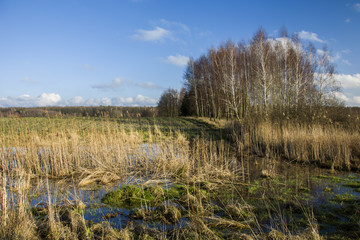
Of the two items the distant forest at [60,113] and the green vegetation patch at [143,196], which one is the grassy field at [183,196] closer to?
the green vegetation patch at [143,196]

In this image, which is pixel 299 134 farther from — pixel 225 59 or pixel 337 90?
pixel 225 59

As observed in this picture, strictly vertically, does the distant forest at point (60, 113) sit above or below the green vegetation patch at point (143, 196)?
above

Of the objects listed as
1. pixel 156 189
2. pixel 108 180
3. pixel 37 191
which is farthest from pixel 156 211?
pixel 37 191

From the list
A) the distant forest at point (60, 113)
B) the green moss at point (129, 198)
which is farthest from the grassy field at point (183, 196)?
the distant forest at point (60, 113)

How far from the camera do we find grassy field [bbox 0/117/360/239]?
134 inches

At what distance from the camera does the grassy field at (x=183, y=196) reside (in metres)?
3.40

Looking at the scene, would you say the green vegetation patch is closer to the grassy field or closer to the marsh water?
the grassy field

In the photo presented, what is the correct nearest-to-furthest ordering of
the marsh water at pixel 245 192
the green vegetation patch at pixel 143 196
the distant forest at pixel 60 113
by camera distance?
the marsh water at pixel 245 192
the green vegetation patch at pixel 143 196
the distant forest at pixel 60 113

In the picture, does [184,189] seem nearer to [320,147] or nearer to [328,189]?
[328,189]

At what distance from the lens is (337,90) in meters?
18.4

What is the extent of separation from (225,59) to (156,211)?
19099mm

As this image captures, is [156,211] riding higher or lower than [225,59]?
lower

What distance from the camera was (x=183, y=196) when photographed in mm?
4934

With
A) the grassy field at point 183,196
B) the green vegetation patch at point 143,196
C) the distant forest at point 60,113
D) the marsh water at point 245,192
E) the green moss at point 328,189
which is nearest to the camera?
the grassy field at point 183,196
